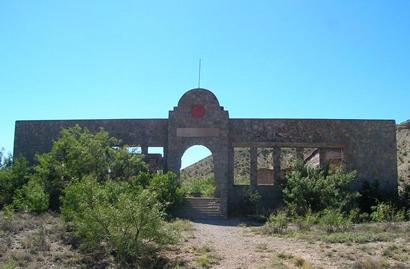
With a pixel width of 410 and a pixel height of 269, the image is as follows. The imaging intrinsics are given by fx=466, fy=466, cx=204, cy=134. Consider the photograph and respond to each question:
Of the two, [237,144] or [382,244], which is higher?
[237,144]

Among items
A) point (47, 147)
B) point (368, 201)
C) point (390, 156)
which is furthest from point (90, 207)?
point (390, 156)

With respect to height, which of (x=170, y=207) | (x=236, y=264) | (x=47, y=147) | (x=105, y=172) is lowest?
(x=236, y=264)

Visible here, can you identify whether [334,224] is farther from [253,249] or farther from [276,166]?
[276,166]

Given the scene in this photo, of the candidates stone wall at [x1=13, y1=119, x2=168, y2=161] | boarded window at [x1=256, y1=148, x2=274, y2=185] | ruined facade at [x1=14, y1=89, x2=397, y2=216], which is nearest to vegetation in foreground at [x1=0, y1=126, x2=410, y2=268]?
ruined facade at [x1=14, y1=89, x2=397, y2=216]

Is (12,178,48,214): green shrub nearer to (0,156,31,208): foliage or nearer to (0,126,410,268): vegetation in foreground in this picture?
(0,126,410,268): vegetation in foreground

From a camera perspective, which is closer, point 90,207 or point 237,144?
point 90,207

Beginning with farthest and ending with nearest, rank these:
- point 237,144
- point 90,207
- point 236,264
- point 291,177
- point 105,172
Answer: point 237,144 → point 291,177 → point 105,172 → point 90,207 → point 236,264

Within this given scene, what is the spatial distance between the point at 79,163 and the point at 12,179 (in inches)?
225

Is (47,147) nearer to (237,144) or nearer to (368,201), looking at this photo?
(237,144)

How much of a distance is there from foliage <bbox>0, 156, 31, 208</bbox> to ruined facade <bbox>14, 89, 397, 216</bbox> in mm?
3837

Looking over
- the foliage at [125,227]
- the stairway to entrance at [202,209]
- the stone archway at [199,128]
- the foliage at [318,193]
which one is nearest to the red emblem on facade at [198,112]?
the stone archway at [199,128]

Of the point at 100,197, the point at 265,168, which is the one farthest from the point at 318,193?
the point at 265,168

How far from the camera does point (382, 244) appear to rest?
626 inches

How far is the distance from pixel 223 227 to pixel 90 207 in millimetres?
8636
